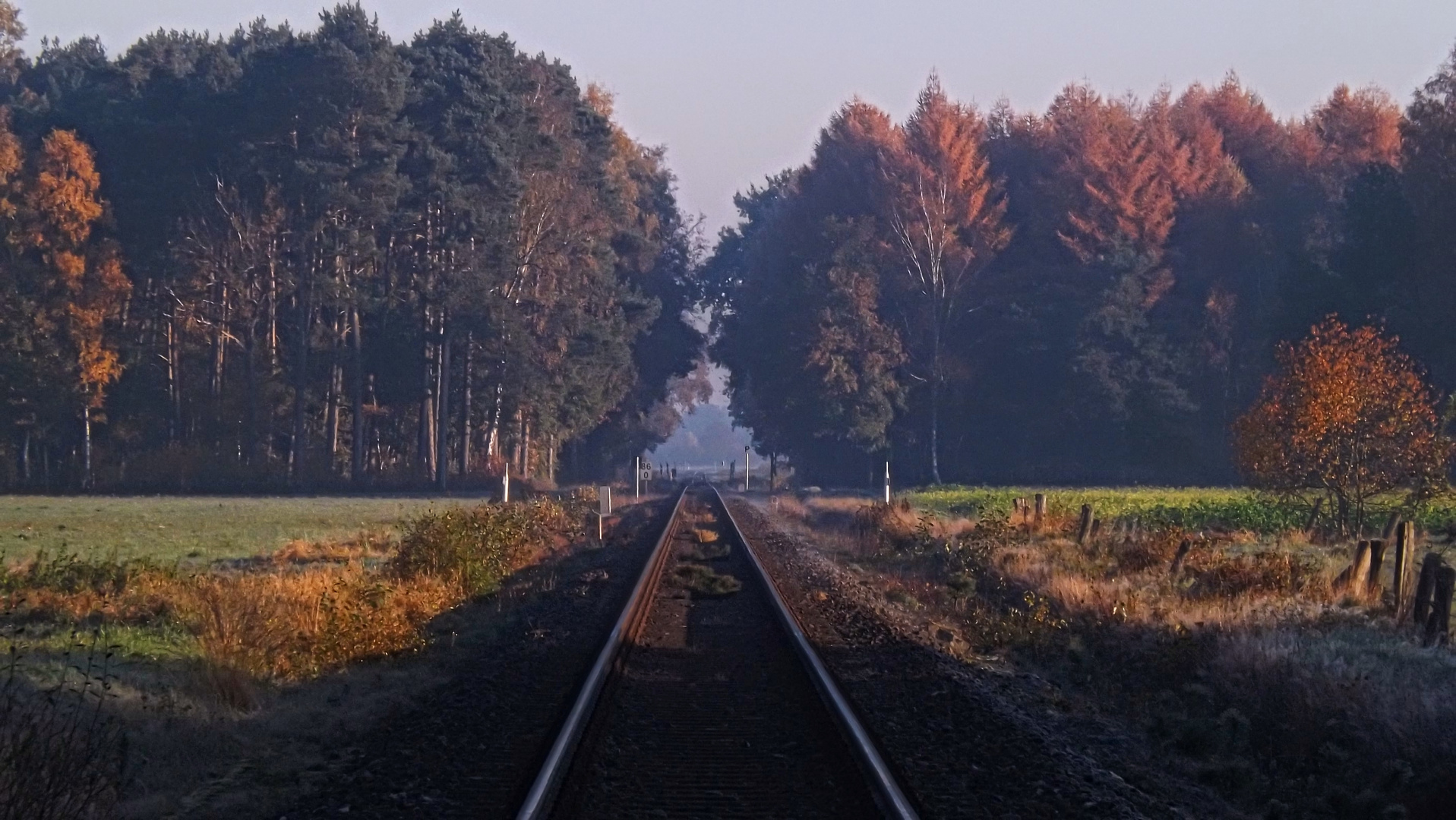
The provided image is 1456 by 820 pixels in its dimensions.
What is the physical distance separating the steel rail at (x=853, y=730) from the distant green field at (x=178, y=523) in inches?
371

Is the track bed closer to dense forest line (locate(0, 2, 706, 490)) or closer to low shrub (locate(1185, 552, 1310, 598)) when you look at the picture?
low shrub (locate(1185, 552, 1310, 598))

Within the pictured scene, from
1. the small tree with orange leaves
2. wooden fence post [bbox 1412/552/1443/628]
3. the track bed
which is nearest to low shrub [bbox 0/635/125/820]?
the track bed

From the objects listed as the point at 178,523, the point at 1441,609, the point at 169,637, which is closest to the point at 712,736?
the point at 169,637

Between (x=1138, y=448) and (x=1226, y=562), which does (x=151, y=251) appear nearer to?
(x=1138, y=448)

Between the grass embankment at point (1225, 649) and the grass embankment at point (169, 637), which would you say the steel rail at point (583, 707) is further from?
the grass embankment at point (1225, 649)

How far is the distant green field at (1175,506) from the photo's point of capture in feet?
95.1

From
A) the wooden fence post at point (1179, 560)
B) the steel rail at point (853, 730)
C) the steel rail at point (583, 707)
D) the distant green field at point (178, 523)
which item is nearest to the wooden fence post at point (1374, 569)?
the wooden fence post at point (1179, 560)

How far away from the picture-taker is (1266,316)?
180 feet

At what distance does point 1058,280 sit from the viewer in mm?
62094

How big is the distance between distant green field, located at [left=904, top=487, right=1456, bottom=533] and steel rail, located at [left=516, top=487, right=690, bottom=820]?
40.1 feet

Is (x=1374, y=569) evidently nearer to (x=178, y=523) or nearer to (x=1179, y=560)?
(x=1179, y=560)

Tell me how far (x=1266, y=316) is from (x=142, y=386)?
4847 cm

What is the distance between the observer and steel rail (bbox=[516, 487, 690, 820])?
7.64 metres

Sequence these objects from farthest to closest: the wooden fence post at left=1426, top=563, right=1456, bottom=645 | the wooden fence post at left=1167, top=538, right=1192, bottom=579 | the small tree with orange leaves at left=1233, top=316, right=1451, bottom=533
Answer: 1. the small tree with orange leaves at left=1233, top=316, right=1451, bottom=533
2. the wooden fence post at left=1167, top=538, right=1192, bottom=579
3. the wooden fence post at left=1426, top=563, right=1456, bottom=645
